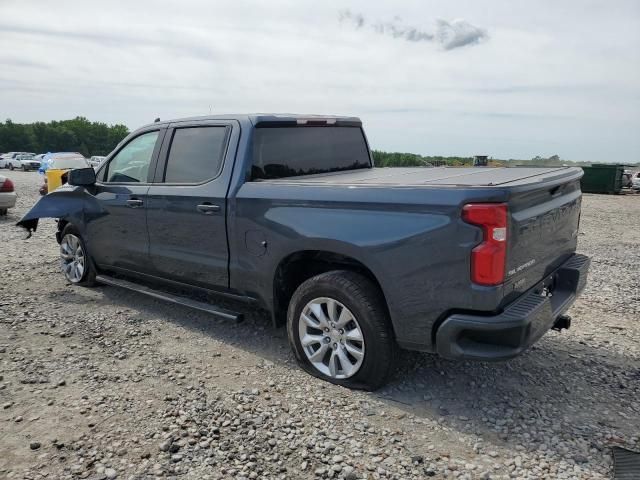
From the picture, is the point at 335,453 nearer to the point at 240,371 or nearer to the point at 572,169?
the point at 240,371

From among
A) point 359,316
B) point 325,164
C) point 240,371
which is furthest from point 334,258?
point 325,164

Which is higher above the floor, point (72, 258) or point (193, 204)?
point (193, 204)

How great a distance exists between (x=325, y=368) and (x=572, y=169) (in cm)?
251

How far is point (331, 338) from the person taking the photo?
368 centimetres

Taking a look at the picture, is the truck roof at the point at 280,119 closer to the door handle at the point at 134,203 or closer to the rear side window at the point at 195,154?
the rear side window at the point at 195,154

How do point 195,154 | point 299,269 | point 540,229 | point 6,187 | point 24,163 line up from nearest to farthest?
point 540,229
point 299,269
point 195,154
point 6,187
point 24,163

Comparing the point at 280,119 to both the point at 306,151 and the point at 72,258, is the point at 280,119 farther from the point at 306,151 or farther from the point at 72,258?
the point at 72,258

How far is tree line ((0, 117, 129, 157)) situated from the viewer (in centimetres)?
8538

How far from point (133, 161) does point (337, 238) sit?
9.06ft

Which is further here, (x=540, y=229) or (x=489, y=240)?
(x=540, y=229)

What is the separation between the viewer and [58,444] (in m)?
2.97

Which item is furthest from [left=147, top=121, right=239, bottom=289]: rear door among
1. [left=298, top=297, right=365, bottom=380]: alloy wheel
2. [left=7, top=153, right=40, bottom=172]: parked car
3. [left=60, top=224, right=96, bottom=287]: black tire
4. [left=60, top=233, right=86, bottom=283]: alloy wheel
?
[left=7, top=153, right=40, bottom=172]: parked car

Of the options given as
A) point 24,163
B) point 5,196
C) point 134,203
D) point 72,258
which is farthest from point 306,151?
point 24,163

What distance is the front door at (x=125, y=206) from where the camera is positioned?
4973 mm
